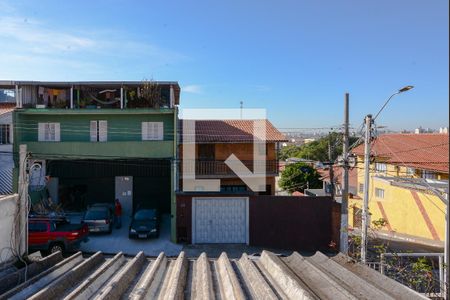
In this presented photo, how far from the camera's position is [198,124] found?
24.0 m

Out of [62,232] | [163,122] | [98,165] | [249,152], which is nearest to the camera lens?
[62,232]

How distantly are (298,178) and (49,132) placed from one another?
22692mm

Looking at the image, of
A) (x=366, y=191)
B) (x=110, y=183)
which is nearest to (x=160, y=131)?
(x=110, y=183)

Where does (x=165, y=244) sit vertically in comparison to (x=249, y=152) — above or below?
below

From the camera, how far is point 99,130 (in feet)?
66.6

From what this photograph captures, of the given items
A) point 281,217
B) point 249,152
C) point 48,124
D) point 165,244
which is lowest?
point 165,244

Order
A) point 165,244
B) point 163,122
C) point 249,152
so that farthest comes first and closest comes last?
1. point 249,152
2. point 163,122
3. point 165,244

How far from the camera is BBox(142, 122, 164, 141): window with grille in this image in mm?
20125

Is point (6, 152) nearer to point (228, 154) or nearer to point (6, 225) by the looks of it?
point (228, 154)

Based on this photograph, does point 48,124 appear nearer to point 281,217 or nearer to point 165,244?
point 165,244

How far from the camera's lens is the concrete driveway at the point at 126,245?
16969 mm

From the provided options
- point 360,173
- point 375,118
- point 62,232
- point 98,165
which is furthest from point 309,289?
point 360,173

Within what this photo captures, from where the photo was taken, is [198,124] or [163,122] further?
[198,124]

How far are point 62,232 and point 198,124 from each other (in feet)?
35.7
